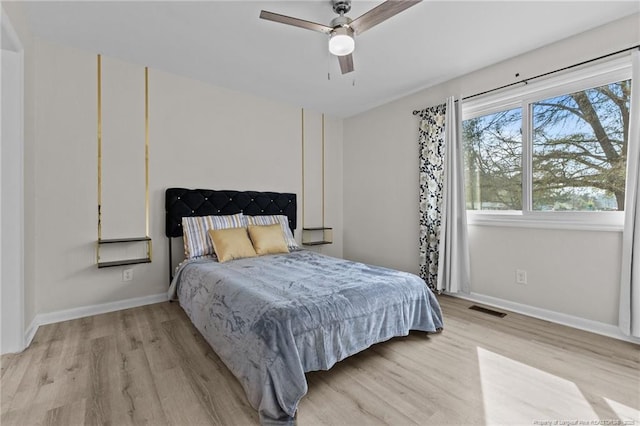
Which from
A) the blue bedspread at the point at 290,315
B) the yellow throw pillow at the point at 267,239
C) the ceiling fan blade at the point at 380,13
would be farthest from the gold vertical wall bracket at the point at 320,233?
the ceiling fan blade at the point at 380,13

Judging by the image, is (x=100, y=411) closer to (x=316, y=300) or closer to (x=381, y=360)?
(x=316, y=300)

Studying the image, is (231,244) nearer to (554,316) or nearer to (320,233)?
(320,233)

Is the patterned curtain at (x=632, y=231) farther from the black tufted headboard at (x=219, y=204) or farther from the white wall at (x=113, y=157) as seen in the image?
the white wall at (x=113, y=157)

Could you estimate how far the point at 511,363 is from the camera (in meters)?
2.00

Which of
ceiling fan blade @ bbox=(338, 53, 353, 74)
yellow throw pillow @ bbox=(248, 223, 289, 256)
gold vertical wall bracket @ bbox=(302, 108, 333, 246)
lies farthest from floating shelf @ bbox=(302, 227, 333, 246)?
ceiling fan blade @ bbox=(338, 53, 353, 74)

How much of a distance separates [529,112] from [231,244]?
3.38 m

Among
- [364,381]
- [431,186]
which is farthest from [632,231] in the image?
[364,381]

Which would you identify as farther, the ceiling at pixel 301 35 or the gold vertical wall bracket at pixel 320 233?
the gold vertical wall bracket at pixel 320 233

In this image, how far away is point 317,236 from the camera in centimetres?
471

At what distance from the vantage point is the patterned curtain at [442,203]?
331 centimetres

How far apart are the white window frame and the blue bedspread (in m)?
1.39

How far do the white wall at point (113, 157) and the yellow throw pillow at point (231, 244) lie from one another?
0.66m

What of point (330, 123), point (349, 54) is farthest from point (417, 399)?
point (330, 123)

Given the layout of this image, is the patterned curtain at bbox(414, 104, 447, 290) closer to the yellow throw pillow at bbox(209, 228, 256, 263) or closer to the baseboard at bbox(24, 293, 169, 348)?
the yellow throw pillow at bbox(209, 228, 256, 263)
